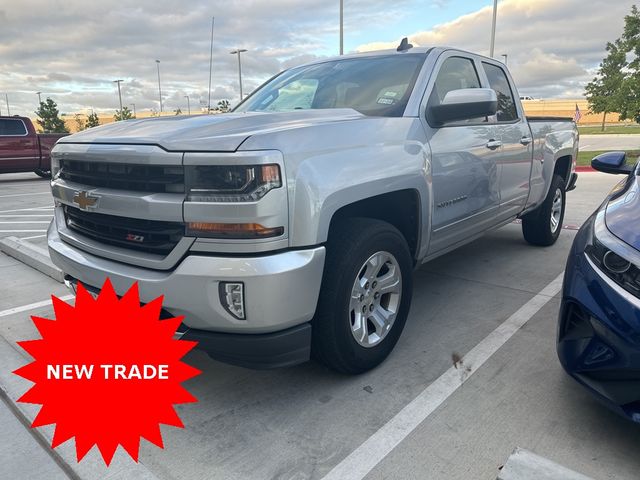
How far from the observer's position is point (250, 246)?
2168mm

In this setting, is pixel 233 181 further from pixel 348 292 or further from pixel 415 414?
pixel 415 414

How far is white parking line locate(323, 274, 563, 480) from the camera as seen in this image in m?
2.15

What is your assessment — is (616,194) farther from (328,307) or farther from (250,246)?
(250,246)

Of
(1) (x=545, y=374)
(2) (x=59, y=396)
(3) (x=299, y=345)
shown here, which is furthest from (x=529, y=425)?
(2) (x=59, y=396)

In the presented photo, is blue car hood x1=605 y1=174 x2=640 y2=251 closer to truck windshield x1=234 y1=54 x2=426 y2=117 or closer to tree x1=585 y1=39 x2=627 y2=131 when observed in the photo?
truck windshield x1=234 y1=54 x2=426 y2=117

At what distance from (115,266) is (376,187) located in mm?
1419

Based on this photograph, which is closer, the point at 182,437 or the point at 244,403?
the point at 182,437

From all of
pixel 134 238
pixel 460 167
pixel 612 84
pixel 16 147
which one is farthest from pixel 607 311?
pixel 612 84

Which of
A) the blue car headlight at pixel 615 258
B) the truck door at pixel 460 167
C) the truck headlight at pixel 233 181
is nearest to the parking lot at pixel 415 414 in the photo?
the truck door at pixel 460 167

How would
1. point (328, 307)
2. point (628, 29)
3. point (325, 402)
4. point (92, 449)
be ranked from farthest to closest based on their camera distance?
point (628, 29) < point (325, 402) < point (328, 307) < point (92, 449)

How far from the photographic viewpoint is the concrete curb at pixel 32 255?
183 inches

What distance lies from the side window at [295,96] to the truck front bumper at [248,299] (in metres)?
1.70

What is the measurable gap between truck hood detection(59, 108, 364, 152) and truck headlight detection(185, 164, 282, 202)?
92 millimetres

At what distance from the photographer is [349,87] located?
3596mm
